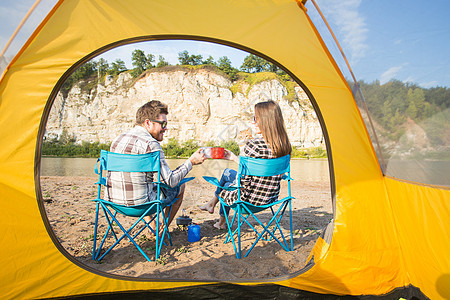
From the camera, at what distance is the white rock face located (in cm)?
830

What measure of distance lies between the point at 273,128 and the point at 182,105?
8850mm

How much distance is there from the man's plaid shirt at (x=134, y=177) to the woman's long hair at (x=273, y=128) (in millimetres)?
711

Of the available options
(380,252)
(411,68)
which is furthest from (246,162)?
(411,68)

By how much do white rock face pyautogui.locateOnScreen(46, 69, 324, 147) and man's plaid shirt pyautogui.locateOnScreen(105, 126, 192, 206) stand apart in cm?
559

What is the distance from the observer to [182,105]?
1091cm

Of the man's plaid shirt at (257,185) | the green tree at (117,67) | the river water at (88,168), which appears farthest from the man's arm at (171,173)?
the river water at (88,168)

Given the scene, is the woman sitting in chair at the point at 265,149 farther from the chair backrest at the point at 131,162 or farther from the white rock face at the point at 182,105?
the white rock face at the point at 182,105

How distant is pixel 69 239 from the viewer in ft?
8.80

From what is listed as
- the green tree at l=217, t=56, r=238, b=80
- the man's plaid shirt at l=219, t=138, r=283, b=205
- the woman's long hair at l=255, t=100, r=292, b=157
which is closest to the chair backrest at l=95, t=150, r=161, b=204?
the man's plaid shirt at l=219, t=138, r=283, b=205

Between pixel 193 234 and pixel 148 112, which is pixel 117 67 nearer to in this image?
pixel 148 112

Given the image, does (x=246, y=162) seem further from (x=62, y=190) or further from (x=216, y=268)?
(x=62, y=190)

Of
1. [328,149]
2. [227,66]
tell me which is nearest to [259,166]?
[328,149]

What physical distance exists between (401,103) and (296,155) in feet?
44.0

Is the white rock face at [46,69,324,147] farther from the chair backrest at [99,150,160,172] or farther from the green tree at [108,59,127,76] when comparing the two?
the chair backrest at [99,150,160,172]
